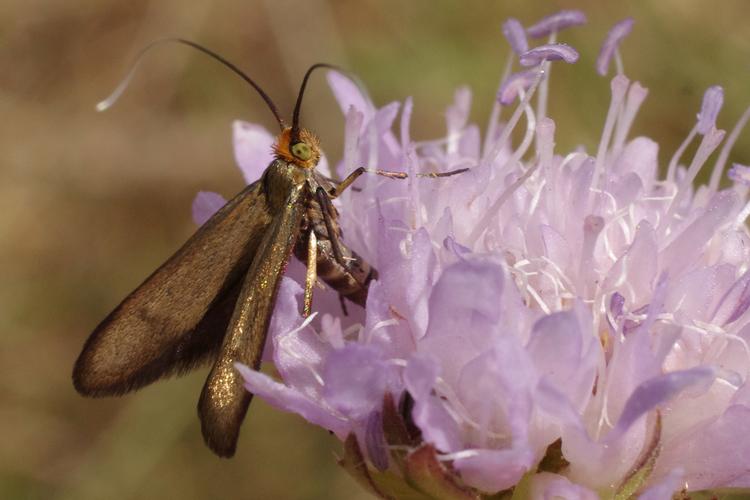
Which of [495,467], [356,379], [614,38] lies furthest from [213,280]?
[614,38]

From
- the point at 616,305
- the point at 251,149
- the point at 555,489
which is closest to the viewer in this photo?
the point at 555,489

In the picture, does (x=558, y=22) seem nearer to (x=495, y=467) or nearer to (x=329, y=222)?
(x=329, y=222)

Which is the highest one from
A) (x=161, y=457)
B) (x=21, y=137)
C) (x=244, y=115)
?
(x=21, y=137)

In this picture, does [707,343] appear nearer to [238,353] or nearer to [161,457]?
Result: [238,353]

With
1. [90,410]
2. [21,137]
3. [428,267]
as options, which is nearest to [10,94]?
[21,137]

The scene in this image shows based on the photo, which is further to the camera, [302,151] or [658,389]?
[302,151]

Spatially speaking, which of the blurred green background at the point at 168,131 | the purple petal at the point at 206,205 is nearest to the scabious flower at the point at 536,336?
the purple petal at the point at 206,205
